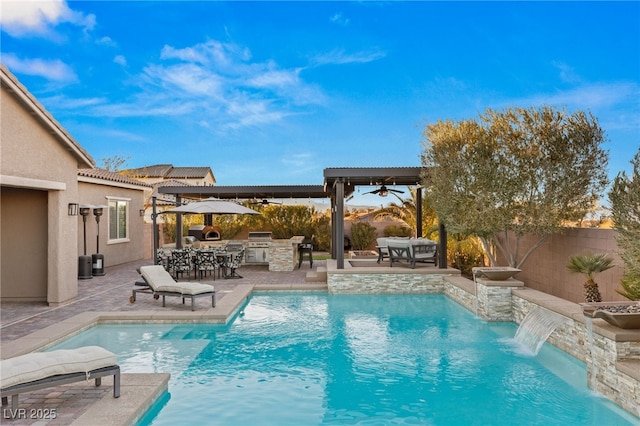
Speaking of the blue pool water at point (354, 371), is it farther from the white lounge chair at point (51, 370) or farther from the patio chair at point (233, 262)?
the patio chair at point (233, 262)

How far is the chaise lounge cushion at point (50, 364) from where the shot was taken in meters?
4.46

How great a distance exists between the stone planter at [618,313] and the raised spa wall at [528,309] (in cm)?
10

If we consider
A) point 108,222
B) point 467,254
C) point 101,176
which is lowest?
point 467,254

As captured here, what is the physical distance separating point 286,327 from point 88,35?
1797cm

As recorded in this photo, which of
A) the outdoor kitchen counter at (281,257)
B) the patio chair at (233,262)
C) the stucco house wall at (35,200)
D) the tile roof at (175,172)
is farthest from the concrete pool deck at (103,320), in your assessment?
the tile roof at (175,172)

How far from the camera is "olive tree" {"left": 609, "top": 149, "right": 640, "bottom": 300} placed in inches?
211

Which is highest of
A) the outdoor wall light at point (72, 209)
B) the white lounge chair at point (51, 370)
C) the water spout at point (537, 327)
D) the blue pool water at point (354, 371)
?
the outdoor wall light at point (72, 209)

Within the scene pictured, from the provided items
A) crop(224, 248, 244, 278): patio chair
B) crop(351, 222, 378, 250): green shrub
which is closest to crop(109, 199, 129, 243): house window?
crop(224, 248, 244, 278): patio chair

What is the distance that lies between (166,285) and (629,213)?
9039mm

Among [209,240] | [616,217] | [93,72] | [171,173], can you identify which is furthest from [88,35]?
[171,173]

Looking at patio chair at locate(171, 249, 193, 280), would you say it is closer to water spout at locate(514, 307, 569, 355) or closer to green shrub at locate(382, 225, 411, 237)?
water spout at locate(514, 307, 569, 355)

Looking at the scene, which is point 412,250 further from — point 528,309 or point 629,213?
point 629,213

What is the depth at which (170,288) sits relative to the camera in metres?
10.2

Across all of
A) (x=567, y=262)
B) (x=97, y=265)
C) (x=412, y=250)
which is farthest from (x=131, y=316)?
(x=567, y=262)
